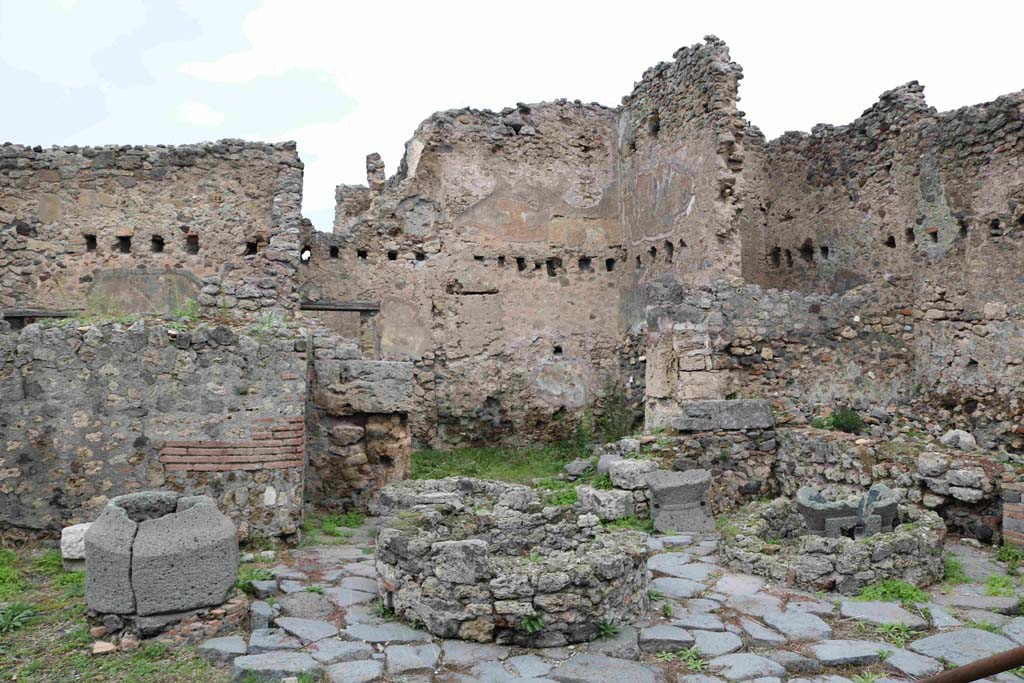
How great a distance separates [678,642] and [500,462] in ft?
24.2

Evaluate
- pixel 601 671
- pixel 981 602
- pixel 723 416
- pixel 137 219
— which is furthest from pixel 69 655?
pixel 137 219

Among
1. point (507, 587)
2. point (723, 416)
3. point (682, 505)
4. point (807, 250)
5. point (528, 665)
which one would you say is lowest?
point (528, 665)

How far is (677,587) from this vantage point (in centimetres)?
590

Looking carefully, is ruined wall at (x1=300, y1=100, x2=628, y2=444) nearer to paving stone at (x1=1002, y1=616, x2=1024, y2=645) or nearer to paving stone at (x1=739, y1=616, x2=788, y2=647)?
paving stone at (x1=739, y1=616, x2=788, y2=647)

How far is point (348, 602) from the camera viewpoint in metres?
5.43

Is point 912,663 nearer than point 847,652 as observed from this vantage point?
Yes

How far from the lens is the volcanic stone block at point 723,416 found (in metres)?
9.01

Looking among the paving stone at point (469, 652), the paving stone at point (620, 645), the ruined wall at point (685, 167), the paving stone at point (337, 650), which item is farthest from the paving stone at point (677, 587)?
the ruined wall at point (685, 167)

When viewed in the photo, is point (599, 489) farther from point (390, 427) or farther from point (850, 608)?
point (850, 608)

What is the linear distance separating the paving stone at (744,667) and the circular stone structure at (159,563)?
9.94 ft

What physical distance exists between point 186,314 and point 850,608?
5.91m

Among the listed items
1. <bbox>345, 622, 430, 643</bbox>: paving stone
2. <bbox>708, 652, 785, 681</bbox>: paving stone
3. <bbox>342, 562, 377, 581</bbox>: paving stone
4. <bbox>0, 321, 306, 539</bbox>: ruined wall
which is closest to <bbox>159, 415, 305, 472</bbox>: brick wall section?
<bbox>0, 321, 306, 539</bbox>: ruined wall

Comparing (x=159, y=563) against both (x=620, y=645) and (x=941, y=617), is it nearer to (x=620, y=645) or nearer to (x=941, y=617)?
(x=620, y=645)

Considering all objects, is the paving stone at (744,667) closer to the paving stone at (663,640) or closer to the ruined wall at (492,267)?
the paving stone at (663,640)
